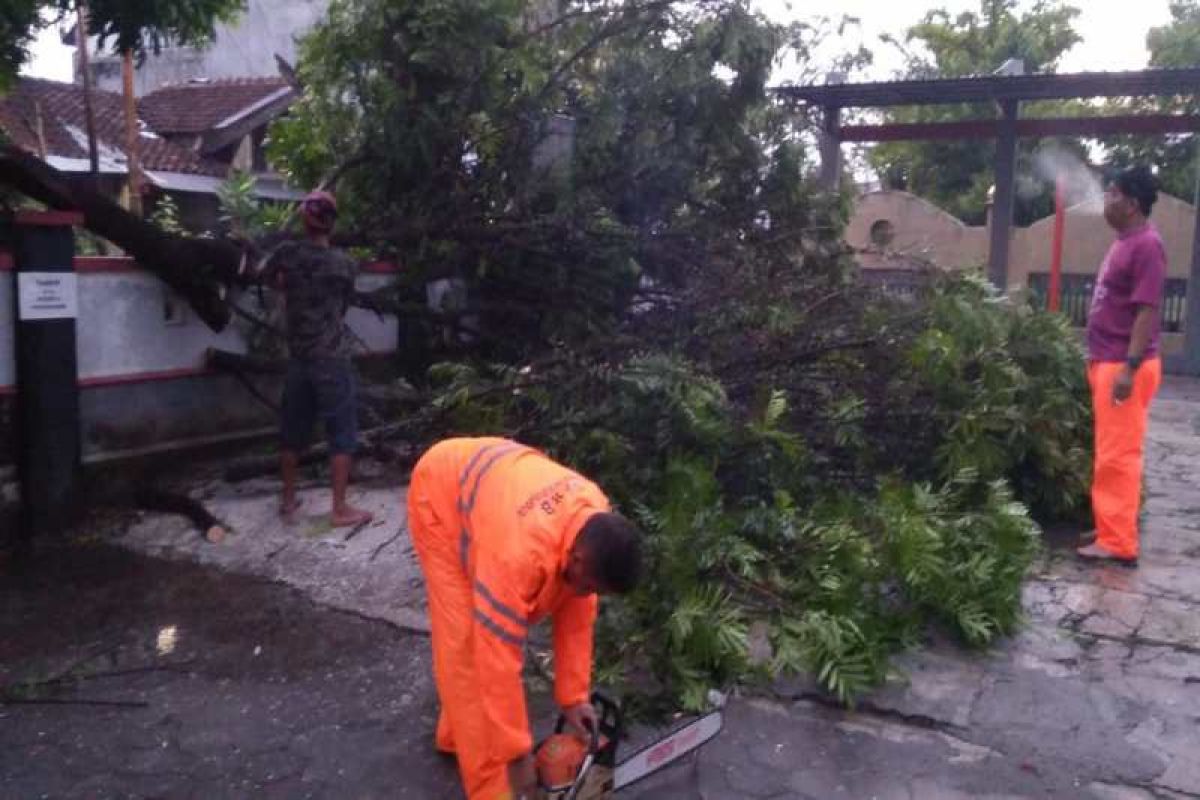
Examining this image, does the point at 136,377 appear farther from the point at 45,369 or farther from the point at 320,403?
the point at 320,403

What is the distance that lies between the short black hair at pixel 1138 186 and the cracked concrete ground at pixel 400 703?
1679 millimetres

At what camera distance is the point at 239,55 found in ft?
83.8

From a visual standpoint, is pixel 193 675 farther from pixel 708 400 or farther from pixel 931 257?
pixel 931 257

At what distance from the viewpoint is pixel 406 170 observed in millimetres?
7145

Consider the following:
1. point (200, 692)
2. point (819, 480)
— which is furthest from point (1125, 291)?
point (200, 692)

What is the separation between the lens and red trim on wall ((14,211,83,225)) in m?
5.61

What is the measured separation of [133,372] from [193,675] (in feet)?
8.27

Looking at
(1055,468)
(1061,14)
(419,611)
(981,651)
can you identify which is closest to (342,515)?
(419,611)

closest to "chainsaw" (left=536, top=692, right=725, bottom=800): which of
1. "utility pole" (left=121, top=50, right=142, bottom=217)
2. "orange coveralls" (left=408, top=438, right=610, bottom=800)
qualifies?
"orange coveralls" (left=408, top=438, right=610, bottom=800)

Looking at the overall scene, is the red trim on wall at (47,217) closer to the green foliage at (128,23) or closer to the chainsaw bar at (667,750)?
the green foliage at (128,23)

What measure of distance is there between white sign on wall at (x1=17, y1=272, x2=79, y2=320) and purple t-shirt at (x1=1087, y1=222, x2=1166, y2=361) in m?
4.95

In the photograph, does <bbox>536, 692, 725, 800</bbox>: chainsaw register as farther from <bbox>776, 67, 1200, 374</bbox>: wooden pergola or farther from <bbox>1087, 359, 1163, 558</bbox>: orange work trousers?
<bbox>776, 67, 1200, 374</bbox>: wooden pergola

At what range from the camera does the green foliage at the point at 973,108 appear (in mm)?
22984

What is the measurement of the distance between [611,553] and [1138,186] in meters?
3.71
